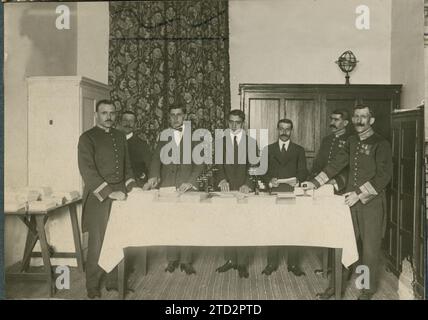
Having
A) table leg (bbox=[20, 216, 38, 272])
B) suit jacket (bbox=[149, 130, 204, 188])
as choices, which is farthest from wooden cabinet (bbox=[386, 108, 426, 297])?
table leg (bbox=[20, 216, 38, 272])

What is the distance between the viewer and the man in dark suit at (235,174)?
103 inches

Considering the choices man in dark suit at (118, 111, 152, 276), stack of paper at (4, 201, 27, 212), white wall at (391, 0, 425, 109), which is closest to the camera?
white wall at (391, 0, 425, 109)

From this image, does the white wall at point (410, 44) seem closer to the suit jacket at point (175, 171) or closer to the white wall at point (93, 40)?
the suit jacket at point (175, 171)

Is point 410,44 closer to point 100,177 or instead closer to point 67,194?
point 100,177

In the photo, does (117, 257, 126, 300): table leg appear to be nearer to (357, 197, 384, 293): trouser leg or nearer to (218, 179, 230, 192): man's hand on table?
(218, 179, 230, 192): man's hand on table

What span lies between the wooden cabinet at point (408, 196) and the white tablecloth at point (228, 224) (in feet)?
1.01

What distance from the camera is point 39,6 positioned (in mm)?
2629

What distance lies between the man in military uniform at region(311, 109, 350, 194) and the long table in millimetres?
148

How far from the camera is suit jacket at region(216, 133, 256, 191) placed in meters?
2.63

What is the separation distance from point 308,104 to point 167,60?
2.79ft

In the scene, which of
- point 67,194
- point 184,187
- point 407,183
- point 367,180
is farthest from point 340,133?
point 67,194

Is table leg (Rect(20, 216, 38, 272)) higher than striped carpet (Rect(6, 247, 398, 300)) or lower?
higher

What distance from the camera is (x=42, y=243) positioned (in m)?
2.61
